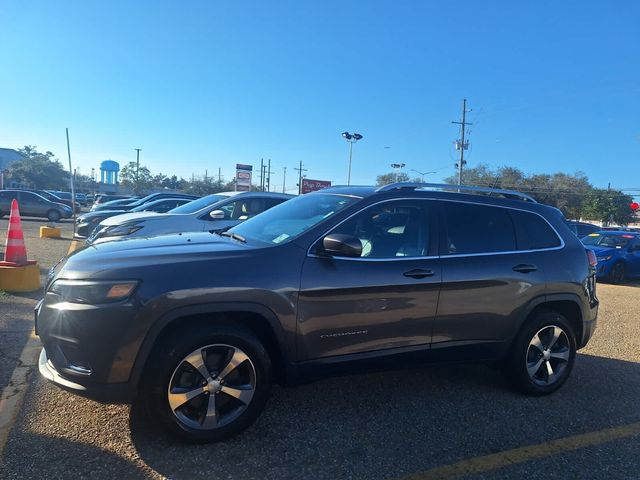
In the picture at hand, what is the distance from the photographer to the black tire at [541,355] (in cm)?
421

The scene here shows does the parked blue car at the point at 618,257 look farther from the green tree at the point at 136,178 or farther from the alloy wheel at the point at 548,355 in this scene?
the green tree at the point at 136,178

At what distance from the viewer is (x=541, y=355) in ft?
14.1

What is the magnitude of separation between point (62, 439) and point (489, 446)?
2817 millimetres

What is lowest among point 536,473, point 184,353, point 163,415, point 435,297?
point 536,473

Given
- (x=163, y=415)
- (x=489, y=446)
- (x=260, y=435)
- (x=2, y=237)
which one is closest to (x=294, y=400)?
(x=260, y=435)

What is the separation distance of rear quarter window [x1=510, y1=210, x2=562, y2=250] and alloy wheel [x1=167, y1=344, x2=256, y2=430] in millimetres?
2603

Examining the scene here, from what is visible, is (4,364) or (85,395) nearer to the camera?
(85,395)

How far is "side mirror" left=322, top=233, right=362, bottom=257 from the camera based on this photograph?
3.33 m

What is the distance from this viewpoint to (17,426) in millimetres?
3322

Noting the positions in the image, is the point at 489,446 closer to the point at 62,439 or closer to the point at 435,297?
the point at 435,297

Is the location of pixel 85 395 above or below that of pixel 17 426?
above

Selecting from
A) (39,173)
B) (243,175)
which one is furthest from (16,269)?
(39,173)

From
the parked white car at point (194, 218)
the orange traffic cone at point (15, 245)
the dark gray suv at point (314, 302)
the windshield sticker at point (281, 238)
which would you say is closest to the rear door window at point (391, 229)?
the dark gray suv at point (314, 302)

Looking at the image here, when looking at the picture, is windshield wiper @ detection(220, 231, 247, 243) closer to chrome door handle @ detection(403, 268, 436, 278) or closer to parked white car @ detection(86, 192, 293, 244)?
chrome door handle @ detection(403, 268, 436, 278)
